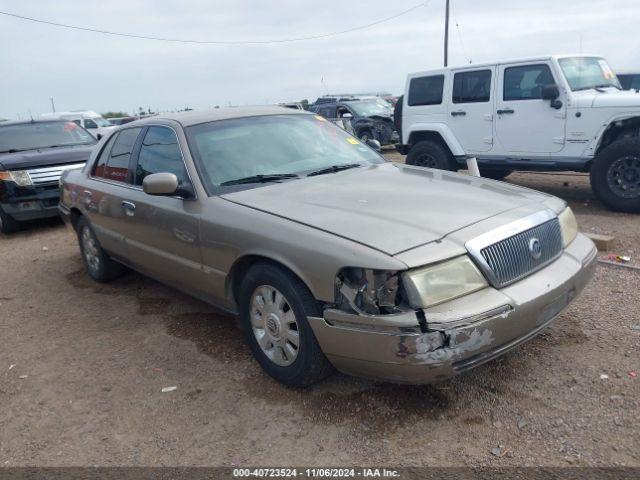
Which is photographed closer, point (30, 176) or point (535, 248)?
point (535, 248)

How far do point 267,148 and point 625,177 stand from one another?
4940 millimetres

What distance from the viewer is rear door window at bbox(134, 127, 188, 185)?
155 inches

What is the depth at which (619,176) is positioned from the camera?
6844mm

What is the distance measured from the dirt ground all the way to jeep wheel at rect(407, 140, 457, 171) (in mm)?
4402

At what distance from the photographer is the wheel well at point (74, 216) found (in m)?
5.62

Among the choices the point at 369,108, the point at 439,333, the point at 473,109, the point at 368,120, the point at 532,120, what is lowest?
the point at 368,120

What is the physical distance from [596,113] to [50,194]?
751 centimetres

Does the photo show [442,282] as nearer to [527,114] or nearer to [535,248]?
[535,248]

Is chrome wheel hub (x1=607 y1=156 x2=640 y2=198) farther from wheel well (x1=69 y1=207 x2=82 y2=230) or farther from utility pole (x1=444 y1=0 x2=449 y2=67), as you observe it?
utility pole (x1=444 y1=0 x2=449 y2=67)

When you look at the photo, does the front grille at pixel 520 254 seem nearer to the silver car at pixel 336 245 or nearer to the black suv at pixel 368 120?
the silver car at pixel 336 245

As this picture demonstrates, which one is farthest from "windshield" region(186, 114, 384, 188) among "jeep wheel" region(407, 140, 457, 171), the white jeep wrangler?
"jeep wheel" region(407, 140, 457, 171)

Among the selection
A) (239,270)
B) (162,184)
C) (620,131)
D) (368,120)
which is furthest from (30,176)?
(368,120)

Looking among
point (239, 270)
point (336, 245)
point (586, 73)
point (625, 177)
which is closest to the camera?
point (336, 245)

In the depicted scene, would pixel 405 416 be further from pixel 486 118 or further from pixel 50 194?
pixel 50 194
